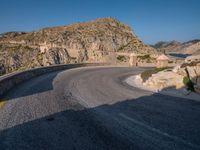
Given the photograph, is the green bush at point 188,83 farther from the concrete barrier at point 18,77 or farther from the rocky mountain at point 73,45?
the rocky mountain at point 73,45

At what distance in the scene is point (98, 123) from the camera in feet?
25.0

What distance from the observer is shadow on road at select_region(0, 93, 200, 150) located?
5.90 metres

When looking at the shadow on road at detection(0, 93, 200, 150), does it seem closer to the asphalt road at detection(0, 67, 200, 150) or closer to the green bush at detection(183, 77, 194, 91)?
the asphalt road at detection(0, 67, 200, 150)

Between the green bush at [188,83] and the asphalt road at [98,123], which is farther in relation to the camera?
the green bush at [188,83]

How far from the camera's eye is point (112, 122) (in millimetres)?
7727

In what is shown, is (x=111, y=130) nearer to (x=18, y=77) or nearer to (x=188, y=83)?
(x=188, y=83)

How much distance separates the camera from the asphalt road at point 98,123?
5957 millimetres

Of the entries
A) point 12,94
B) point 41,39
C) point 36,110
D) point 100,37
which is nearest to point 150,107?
point 36,110

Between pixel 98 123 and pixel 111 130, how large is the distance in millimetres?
809

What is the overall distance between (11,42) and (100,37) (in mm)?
63027

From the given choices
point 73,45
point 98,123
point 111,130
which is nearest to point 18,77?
point 98,123

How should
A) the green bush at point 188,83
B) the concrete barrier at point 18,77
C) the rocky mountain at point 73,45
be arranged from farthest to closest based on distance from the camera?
the rocky mountain at point 73,45, the green bush at point 188,83, the concrete barrier at point 18,77

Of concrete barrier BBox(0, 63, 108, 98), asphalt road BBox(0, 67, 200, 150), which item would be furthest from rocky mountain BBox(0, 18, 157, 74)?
asphalt road BBox(0, 67, 200, 150)

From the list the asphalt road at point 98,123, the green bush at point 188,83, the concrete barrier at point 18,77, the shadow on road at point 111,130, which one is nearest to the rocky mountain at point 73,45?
the concrete barrier at point 18,77
